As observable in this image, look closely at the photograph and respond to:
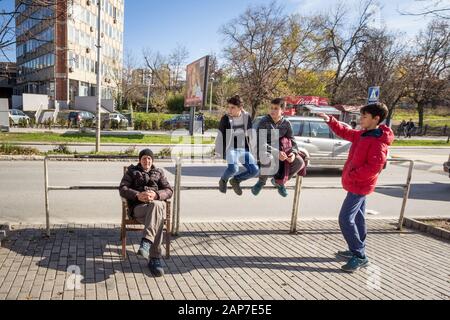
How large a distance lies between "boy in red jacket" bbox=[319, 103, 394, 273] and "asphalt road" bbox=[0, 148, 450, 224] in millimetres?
1433

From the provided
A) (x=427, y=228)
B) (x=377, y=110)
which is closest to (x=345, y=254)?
(x=377, y=110)

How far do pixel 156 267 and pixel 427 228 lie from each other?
5042 millimetres

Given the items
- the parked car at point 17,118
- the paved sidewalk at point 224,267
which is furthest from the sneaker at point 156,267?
the parked car at point 17,118

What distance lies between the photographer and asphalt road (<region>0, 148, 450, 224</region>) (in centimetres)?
712

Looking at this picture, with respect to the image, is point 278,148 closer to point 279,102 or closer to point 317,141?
point 279,102

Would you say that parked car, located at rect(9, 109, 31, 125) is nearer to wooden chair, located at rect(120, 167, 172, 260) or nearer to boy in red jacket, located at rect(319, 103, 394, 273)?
wooden chair, located at rect(120, 167, 172, 260)

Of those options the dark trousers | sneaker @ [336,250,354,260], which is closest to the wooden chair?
the dark trousers

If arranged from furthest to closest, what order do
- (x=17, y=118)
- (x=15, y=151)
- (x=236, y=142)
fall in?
(x=17, y=118) → (x=15, y=151) → (x=236, y=142)

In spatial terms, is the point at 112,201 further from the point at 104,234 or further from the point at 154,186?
the point at 154,186

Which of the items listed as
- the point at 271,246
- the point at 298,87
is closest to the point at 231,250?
the point at 271,246

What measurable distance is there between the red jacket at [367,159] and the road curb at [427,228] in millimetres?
2879

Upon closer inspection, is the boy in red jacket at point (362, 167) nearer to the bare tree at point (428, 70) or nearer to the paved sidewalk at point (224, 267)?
the paved sidewalk at point (224, 267)

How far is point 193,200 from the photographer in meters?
8.60

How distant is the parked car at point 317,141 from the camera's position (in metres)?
12.5
